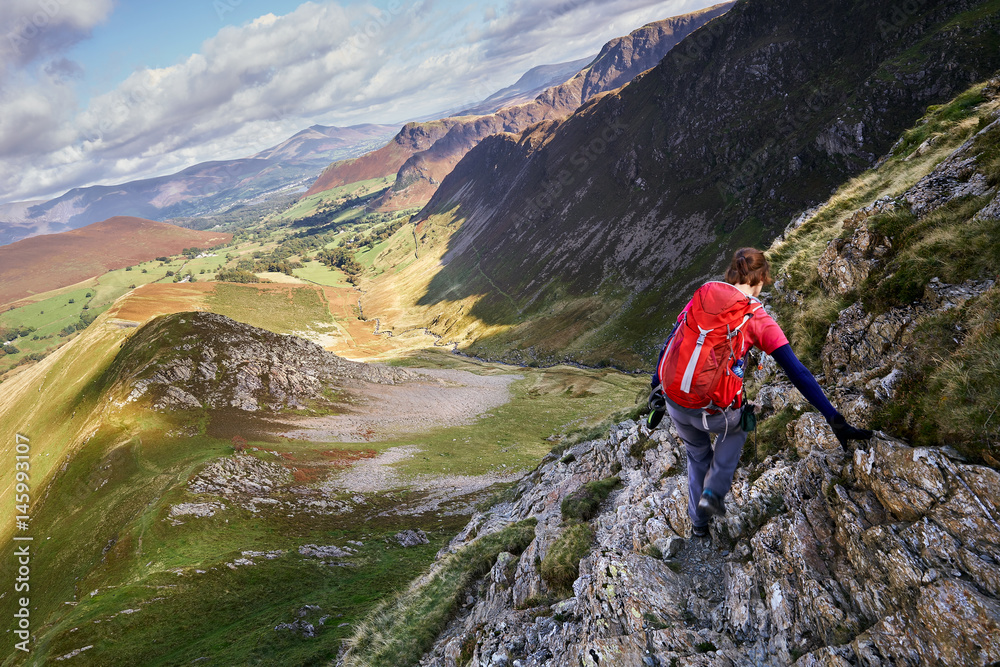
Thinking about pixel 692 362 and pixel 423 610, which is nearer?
pixel 692 362

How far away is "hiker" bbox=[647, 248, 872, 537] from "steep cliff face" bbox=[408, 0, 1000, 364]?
101665 millimetres

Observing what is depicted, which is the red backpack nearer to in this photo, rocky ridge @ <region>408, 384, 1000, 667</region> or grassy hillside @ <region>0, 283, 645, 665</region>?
rocky ridge @ <region>408, 384, 1000, 667</region>

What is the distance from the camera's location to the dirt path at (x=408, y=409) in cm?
6262

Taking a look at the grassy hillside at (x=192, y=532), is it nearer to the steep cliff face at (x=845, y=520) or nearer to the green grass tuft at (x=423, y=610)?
the green grass tuft at (x=423, y=610)

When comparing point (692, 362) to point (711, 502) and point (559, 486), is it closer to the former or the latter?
point (711, 502)

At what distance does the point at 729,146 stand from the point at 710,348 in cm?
16841

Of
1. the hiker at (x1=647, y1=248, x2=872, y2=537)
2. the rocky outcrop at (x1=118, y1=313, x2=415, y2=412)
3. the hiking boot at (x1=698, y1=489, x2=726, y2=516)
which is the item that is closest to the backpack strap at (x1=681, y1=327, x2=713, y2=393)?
the hiker at (x1=647, y1=248, x2=872, y2=537)

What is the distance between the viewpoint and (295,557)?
31.0 meters

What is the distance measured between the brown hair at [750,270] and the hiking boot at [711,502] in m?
3.97

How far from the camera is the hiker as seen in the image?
6336 mm

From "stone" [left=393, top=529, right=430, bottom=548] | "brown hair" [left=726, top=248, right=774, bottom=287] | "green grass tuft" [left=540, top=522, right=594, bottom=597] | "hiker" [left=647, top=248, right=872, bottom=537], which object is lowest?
"stone" [left=393, top=529, right=430, bottom=548]

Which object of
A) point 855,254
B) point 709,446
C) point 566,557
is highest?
point 855,254

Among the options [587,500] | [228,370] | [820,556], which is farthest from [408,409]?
[820,556]

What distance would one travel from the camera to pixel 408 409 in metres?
74.4
